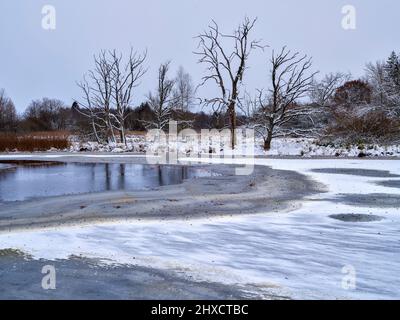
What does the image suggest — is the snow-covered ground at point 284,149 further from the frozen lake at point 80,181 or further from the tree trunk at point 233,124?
the frozen lake at point 80,181

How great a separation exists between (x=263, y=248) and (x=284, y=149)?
24686 mm

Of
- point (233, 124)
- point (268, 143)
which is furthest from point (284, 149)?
point (233, 124)

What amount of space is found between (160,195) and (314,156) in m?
16.6

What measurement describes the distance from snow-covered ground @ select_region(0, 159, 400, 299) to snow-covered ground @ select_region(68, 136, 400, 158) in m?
18.2

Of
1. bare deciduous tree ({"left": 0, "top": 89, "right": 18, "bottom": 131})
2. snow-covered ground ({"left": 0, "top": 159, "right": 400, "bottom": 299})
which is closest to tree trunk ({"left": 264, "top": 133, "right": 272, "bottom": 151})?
snow-covered ground ({"left": 0, "top": 159, "right": 400, "bottom": 299})

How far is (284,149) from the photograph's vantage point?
30.4m

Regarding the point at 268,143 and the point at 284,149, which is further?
the point at 268,143

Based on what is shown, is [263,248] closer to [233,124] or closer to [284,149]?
[284,149]

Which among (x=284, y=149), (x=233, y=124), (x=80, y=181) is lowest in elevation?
(x=80, y=181)

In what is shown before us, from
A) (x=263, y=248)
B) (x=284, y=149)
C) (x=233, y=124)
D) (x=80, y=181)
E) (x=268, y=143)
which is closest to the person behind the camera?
(x=263, y=248)

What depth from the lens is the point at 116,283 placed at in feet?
15.7

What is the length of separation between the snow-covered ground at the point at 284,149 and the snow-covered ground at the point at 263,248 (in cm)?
1820
